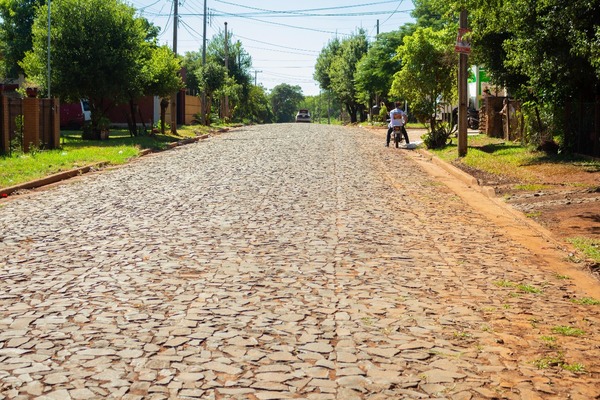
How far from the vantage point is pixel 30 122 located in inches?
953

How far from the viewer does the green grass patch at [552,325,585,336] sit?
5.99m

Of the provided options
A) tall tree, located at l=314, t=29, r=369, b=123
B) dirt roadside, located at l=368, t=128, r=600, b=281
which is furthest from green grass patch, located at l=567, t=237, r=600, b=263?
tall tree, located at l=314, t=29, r=369, b=123

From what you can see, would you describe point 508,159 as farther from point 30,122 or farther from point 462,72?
point 30,122

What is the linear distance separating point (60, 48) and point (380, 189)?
1950 cm

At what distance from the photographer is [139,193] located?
1447 centimetres

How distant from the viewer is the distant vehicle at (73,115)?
43062 mm

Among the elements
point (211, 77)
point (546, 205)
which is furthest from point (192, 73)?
point (546, 205)

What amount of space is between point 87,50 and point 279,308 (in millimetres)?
26590

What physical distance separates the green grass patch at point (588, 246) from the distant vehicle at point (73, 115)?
36689 millimetres

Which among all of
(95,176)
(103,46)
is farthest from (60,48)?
(95,176)

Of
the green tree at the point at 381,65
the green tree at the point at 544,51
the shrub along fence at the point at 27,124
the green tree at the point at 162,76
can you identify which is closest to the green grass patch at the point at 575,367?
the green tree at the point at 544,51

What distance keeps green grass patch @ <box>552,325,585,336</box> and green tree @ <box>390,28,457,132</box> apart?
2287 centimetres

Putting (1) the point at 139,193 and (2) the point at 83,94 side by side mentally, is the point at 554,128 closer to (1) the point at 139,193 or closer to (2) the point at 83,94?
(1) the point at 139,193

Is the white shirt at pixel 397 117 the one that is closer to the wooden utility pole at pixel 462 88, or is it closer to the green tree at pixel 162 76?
the wooden utility pole at pixel 462 88
